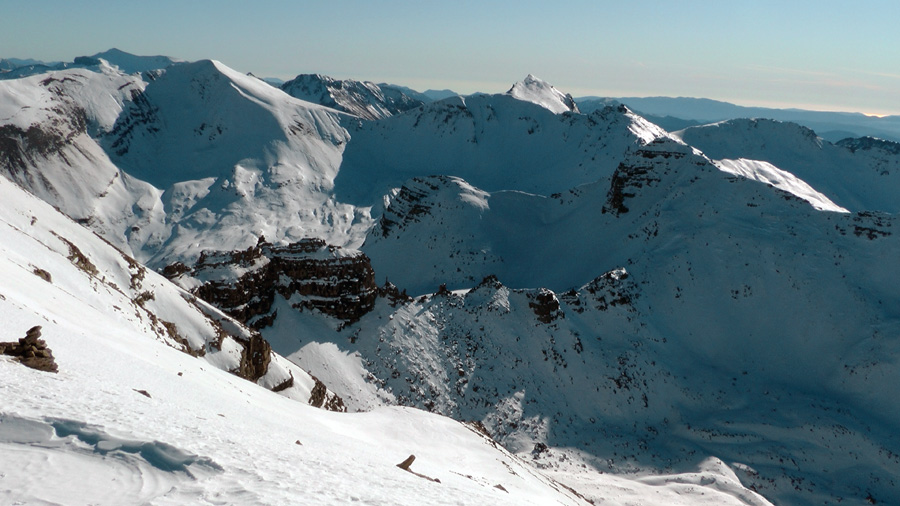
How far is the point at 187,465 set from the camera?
9445mm

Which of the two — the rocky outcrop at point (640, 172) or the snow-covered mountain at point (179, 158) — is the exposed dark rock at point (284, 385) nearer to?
the rocky outcrop at point (640, 172)

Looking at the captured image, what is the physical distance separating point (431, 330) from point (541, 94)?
5650 inches

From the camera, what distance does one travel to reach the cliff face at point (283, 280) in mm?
46375

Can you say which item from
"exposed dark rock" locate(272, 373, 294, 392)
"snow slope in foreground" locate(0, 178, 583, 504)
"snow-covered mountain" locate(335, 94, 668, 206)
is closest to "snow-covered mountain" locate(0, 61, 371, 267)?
"snow-covered mountain" locate(335, 94, 668, 206)

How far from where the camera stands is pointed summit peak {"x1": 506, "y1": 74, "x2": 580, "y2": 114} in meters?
172

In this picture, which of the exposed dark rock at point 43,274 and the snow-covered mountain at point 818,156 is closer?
the exposed dark rock at point 43,274

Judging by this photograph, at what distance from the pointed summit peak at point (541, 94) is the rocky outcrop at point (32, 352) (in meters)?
161

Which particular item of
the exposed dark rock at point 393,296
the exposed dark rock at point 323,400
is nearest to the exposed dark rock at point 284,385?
the exposed dark rock at point 323,400

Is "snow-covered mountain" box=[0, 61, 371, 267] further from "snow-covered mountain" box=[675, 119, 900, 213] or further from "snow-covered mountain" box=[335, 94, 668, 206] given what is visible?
"snow-covered mountain" box=[675, 119, 900, 213]

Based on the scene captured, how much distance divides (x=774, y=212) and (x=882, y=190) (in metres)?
99.8

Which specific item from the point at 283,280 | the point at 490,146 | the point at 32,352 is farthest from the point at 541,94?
the point at 32,352

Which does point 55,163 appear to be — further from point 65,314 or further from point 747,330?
point 747,330

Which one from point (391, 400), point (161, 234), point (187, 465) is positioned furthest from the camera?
point (161, 234)

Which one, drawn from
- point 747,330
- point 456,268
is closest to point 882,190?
point 747,330
